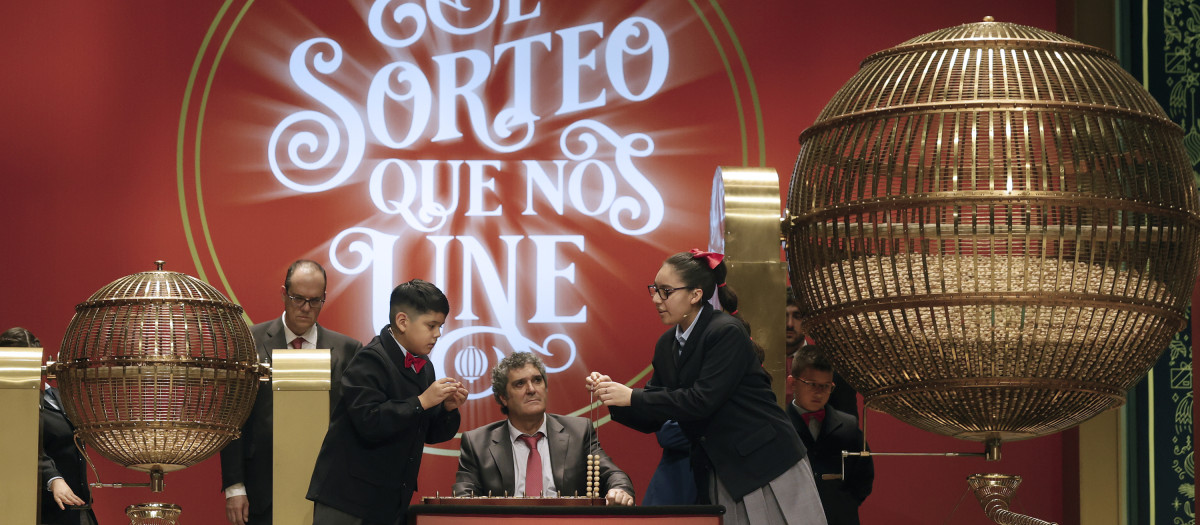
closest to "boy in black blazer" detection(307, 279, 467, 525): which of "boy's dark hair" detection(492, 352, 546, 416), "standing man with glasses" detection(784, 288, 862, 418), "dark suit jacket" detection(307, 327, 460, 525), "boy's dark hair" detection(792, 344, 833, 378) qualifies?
"dark suit jacket" detection(307, 327, 460, 525)

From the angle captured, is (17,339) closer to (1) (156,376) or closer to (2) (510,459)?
(1) (156,376)

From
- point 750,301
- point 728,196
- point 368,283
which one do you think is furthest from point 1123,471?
point 368,283

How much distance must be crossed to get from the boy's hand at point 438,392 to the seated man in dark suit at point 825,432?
1325 millimetres

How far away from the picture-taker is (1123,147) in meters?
2.36

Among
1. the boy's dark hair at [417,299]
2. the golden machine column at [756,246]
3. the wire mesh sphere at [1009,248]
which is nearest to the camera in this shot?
the wire mesh sphere at [1009,248]

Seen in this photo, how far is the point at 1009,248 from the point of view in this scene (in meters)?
2.19

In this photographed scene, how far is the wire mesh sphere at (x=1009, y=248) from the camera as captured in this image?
86.7 inches

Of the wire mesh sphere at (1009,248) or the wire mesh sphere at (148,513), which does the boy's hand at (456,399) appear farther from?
the wire mesh sphere at (1009,248)

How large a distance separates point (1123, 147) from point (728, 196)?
1.15 meters

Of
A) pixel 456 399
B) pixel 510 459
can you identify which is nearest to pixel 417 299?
pixel 456 399

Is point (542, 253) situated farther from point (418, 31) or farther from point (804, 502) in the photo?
point (804, 502)

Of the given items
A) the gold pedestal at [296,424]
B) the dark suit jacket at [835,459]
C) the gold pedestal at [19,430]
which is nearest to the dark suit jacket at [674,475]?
the dark suit jacket at [835,459]

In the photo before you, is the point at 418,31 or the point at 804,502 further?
the point at 418,31

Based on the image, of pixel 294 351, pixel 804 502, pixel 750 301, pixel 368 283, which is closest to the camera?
pixel 750 301
